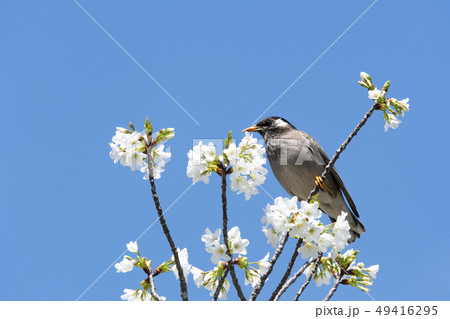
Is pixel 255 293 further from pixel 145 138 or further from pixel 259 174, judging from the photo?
pixel 145 138

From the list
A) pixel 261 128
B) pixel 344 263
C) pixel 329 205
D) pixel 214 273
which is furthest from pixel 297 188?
pixel 214 273

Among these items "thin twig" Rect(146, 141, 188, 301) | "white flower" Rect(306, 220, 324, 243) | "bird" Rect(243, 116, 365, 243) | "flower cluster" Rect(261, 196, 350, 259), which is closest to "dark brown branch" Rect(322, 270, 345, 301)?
"flower cluster" Rect(261, 196, 350, 259)

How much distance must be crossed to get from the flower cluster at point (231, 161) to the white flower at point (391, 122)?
3.08ft

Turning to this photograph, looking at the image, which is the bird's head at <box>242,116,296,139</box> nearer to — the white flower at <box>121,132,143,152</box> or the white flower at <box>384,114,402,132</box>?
the white flower at <box>384,114,402,132</box>

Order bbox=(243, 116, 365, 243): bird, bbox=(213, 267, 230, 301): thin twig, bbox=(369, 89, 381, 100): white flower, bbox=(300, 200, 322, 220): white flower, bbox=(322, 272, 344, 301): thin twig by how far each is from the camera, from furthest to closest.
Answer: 1. bbox=(243, 116, 365, 243): bird
2. bbox=(369, 89, 381, 100): white flower
3. bbox=(322, 272, 344, 301): thin twig
4. bbox=(213, 267, 230, 301): thin twig
5. bbox=(300, 200, 322, 220): white flower

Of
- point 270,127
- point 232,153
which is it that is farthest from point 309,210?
point 270,127

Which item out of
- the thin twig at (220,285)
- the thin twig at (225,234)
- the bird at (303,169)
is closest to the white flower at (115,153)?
the thin twig at (225,234)

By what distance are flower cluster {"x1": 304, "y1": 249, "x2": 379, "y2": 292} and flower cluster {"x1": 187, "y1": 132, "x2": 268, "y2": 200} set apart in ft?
2.63

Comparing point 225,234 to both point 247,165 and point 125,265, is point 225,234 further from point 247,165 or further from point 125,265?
point 125,265

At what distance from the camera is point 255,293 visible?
2701mm

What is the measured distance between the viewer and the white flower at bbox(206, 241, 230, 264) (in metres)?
2.68

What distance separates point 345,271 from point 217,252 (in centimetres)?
98
